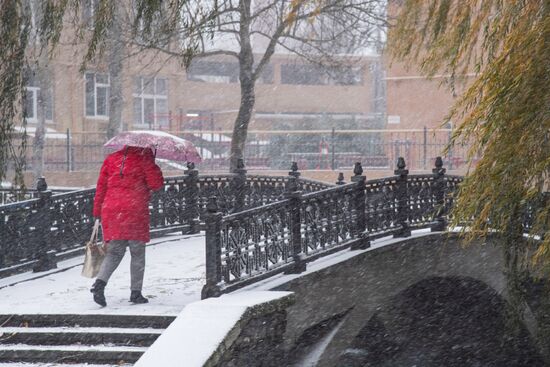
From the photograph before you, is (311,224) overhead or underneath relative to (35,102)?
underneath

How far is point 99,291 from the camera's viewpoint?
9734 mm

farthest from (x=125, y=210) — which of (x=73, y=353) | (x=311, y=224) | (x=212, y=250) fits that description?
(x=311, y=224)

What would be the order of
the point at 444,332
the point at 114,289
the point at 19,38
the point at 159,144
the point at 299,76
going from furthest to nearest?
the point at 299,76
the point at 444,332
the point at 114,289
the point at 159,144
the point at 19,38

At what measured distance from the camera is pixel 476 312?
16.2 meters

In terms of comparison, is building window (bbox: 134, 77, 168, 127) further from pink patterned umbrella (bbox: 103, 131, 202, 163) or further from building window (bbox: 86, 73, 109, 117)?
pink patterned umbrella (bbox: 103, 131, 202, 163)

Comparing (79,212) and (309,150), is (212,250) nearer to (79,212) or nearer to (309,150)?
(79,212)

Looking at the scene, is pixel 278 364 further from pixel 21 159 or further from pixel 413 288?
pixel 413 288

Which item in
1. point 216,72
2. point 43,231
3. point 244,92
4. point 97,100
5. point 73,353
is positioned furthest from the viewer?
point 216,72

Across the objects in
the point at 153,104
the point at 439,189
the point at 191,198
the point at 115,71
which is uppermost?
the point at 115,71

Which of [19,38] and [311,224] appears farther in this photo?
[311,224]

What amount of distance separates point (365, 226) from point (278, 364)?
11.9ft

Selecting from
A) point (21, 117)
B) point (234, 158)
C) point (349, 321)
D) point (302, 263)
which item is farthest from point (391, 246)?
point (234, 158)

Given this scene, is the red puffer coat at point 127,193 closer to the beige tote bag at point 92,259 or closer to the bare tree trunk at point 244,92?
the beige tote bag at point 92,259

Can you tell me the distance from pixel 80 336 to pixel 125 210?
147 centimetres
